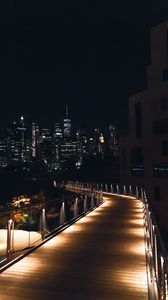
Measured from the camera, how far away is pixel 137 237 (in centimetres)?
937

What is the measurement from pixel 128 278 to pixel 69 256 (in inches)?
71.4

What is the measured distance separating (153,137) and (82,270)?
25.1 meters

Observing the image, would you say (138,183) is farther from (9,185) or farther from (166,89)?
(9,185)

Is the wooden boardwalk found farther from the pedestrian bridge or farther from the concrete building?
the concrete building

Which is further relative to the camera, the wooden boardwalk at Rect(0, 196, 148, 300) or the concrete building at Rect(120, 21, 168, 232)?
the concrete building at Rect(120, 21, 168, 232)

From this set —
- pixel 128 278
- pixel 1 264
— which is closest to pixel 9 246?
pixel 1 264

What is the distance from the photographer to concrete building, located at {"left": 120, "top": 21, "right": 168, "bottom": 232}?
95.3 ft

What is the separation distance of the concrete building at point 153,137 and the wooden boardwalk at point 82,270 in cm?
1976

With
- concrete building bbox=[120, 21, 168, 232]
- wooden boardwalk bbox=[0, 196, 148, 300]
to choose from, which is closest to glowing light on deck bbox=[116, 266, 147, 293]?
wooden boardwalk bbox=[0, 196, 148, 300]

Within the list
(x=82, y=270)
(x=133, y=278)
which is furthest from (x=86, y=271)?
(x=133, y=278)

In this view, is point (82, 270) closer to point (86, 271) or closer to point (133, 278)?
point (86, 271)

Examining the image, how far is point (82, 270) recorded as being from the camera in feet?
20.5

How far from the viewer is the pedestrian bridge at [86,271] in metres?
4.98

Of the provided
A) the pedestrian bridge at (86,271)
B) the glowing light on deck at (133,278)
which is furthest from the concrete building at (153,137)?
the glowing light on deck at (133,278)
